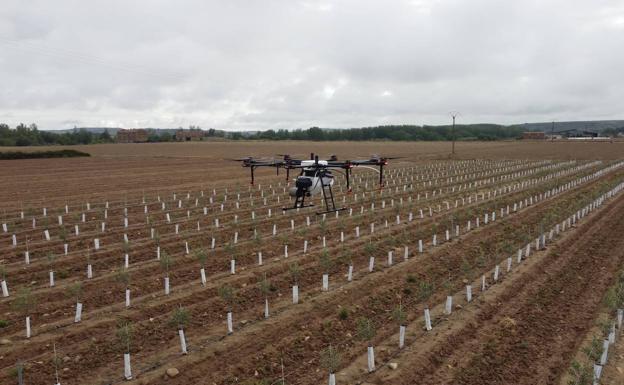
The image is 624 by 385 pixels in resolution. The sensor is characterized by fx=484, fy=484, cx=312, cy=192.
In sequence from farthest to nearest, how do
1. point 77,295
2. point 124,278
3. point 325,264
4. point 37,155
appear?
point 37,155 → point 325,264 → point 124,278 → point 77,295

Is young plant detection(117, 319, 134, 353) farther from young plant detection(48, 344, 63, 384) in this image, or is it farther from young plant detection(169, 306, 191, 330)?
young plant detection(48, 344, 63, 384)

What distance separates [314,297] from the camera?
13711 millimetres

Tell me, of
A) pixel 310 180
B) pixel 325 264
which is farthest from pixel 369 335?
pixel 310 180

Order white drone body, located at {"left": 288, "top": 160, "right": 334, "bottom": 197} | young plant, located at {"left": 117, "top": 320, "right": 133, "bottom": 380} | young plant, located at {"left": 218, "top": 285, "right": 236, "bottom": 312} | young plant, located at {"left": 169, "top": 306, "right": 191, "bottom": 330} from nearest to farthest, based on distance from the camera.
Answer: young plant, located at {"left": 117, "top": 320, "right": 133, "bottom": 380}, young plant, located at {"left": 169, "top": 306, "right": 191, "bottom": 330}, young plant, located at {"left": 218, "top": 285, "right": 236, "bottom": 312}, white drone body, located at {"left": 288, "top": 160, "right": 334, "bottom": 197}

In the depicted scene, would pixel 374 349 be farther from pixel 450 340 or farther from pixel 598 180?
pixel 598 180

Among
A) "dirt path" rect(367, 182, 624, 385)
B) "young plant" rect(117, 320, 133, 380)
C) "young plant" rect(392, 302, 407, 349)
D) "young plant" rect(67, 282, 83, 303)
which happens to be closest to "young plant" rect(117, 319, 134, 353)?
"young plant" rect(117, 320, 133, 380)

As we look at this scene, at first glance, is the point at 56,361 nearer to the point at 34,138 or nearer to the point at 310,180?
the point at 310,180

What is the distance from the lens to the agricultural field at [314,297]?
990cm

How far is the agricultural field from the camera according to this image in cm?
990

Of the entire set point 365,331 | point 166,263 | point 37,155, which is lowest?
point 365,331

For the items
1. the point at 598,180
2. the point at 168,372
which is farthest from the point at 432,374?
the point at 598,180

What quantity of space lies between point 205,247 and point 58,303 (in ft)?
22.3

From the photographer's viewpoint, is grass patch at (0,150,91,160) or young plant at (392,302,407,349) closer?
young plant at (392,302,407,349)

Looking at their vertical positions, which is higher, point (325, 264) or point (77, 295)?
point (325, 264)
